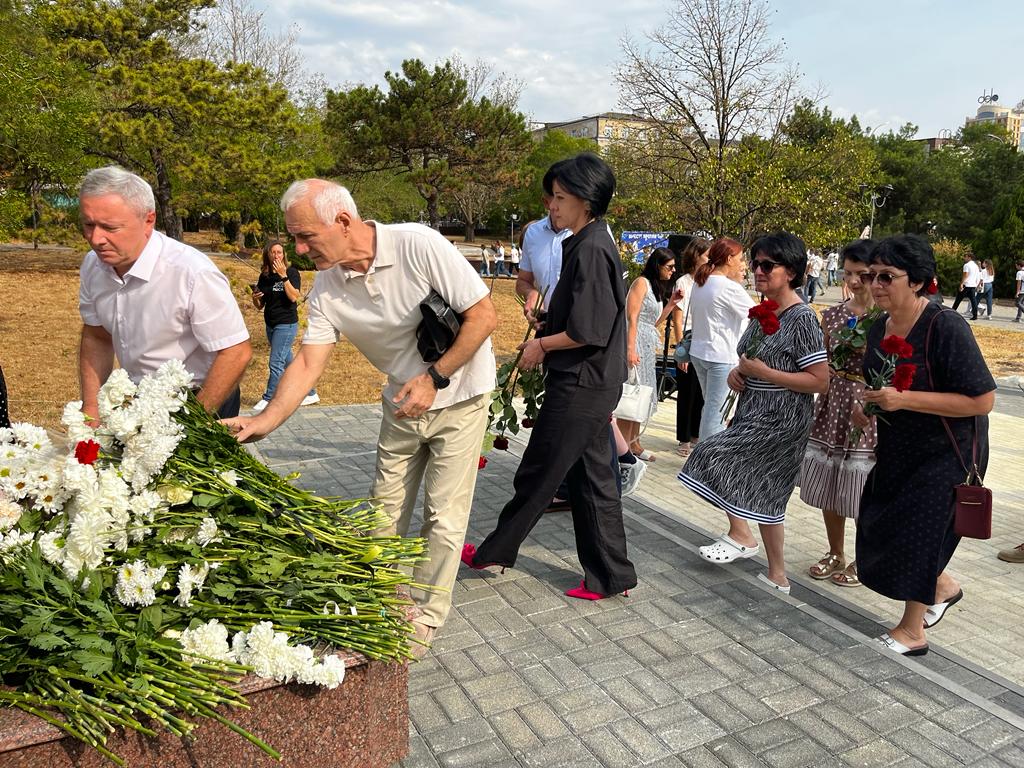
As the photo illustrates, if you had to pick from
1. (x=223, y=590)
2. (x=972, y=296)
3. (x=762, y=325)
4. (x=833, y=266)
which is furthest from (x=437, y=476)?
(x=833, y=266)

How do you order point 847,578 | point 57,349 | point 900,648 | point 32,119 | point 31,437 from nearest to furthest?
point 31,437, point 900,648, point 847,578, point 32,119, point 57,349

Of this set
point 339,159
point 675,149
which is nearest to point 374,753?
point 675,149

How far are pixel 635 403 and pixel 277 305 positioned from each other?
449 cm

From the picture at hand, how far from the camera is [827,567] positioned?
443 centimetres

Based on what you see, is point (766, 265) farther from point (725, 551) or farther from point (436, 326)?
point (436, 326)

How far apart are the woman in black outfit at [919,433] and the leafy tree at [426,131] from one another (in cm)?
2903

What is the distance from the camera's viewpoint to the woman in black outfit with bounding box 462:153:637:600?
3.55m

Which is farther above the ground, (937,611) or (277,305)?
(277,305)

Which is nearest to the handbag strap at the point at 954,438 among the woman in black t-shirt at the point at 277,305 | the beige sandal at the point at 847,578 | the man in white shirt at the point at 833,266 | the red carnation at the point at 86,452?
the beige sandal at the point at 847,578

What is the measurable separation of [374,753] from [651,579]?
7.22 ft

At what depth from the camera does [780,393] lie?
13.5 feet

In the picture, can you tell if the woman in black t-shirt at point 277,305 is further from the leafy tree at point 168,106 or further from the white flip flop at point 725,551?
the leafy tree at point 168,106

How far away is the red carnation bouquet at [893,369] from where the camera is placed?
3232 mm

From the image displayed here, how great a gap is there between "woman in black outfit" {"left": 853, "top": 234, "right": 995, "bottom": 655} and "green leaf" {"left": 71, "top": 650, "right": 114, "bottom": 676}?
2883 millimetres
